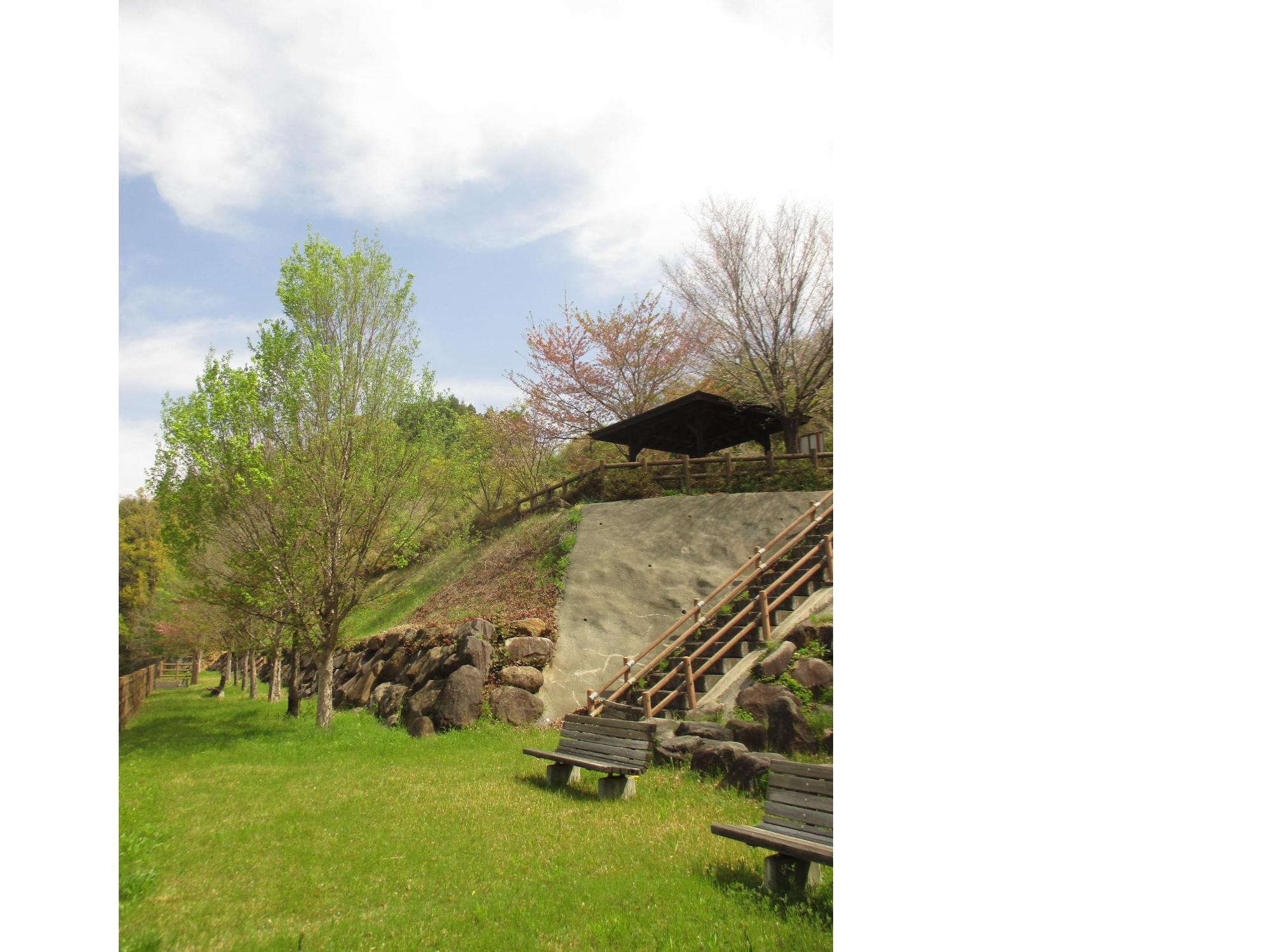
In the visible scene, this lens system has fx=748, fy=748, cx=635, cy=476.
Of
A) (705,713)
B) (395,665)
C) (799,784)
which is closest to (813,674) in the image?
(705,713)

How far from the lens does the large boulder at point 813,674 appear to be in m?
7.89

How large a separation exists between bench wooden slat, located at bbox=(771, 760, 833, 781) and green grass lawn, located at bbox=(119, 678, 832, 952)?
0.47 m

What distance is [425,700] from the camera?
11.0m

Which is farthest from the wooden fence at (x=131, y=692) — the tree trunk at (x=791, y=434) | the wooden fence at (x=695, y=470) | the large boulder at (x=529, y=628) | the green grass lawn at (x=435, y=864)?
the tree trunk at (x=791, y=434)

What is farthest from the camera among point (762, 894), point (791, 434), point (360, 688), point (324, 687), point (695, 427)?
point (791, 434)

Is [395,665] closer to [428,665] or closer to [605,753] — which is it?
[428,665]

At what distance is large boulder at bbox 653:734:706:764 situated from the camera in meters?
6.94

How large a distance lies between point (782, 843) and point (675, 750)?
3264 mm

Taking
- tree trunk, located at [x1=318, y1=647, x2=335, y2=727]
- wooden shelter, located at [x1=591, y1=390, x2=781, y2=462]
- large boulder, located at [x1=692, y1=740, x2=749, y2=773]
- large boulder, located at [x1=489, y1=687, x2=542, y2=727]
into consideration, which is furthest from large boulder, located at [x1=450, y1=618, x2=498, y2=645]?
wooden shelter, located at [x1=591, y1=390, x2=781, y2=462]

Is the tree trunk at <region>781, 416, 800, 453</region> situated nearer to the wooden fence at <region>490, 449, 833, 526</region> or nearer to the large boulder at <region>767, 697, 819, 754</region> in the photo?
the wooden fence at <region>490, 449, 833, 526</region>
